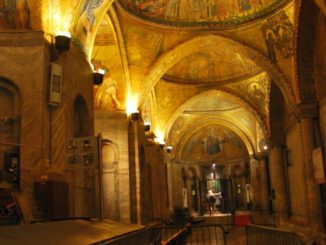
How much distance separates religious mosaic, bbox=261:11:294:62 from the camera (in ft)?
51.9

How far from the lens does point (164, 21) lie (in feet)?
56.9

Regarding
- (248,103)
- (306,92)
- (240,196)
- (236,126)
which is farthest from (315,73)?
(240,196)

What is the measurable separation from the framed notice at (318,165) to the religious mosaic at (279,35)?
4.38 metres

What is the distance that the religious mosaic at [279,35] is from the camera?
623 inches

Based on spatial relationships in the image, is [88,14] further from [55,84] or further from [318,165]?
[318,165]

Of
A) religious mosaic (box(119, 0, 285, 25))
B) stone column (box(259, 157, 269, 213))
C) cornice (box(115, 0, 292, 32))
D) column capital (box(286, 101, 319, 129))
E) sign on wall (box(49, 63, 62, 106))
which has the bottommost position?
stone column (box(259, 157, 269, 213))

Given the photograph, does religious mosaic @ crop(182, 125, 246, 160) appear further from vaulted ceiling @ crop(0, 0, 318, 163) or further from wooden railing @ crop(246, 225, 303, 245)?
wooden railing @ crop(246, 225, 303, 245)

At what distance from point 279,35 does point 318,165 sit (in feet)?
18.8

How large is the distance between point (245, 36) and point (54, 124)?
11654 millimetres

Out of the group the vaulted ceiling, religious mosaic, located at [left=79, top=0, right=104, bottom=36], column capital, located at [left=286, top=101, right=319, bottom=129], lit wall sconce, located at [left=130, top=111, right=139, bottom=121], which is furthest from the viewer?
lit wall sconce, located at [left=130, top=111, right=139, bottom=121]

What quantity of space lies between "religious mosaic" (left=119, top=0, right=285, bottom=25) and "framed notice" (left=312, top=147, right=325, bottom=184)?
235 inches

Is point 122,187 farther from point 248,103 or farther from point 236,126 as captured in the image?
point 236,126

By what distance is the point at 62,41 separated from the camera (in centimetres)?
902

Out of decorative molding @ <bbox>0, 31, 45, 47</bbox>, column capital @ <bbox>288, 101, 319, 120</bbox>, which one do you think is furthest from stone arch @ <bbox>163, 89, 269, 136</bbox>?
decorative molding @ <bbox>0, 31, 45, 47</bbox>
